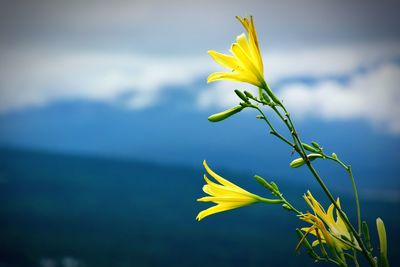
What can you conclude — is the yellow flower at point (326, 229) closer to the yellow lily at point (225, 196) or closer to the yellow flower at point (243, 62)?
the yellow lily at point (225, 196)

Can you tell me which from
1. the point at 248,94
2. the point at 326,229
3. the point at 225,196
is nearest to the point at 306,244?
the point at 326,229

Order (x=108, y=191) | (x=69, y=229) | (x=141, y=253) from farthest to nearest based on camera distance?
1. (x=108, y=191)
2. (x=69, y=229)
3. (x=141, y=253)

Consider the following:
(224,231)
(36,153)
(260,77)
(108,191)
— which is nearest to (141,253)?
(224,231)

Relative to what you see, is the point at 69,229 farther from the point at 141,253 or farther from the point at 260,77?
the point at 260,77

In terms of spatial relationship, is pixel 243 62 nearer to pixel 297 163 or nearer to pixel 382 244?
pixel 297 163

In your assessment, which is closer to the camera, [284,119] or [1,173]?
[284,119]

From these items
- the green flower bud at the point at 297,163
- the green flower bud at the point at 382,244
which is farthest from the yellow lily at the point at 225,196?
the green flower bud at the point at 382,244

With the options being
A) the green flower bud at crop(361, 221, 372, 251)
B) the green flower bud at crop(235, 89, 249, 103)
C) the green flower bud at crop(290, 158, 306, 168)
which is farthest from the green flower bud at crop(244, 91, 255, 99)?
the green flower bud at crop(361, 221, 372, 251)
